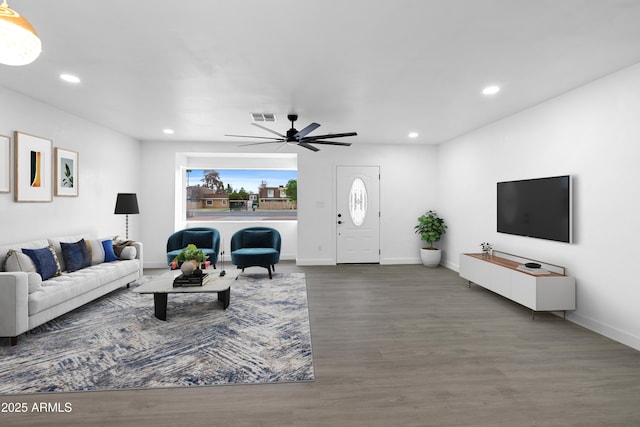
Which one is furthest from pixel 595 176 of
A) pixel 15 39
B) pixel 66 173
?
pixel 66 173

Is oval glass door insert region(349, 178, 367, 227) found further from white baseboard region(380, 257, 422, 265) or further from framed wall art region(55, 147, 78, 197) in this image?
framed wall art region(55, 147, 78, 197)

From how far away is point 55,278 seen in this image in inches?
144

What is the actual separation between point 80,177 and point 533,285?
6349mm

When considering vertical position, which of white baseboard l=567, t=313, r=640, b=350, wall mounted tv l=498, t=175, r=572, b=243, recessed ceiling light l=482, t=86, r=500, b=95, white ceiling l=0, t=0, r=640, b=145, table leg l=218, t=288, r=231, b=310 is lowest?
white baseboard l=567, t=313, r=640, b=350

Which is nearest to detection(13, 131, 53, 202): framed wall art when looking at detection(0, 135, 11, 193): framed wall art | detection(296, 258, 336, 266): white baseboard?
detection(0, 135, 11, 193): framed wall art

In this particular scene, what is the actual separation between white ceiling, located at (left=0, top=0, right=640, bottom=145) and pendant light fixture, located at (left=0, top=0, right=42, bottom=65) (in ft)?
2.88

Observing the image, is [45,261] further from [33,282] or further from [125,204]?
[125,204]

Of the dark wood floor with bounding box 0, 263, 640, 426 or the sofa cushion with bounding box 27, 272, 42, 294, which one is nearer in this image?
the dark wood floor with bounding box 0, 263, 640, 426

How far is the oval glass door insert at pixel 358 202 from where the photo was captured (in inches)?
278

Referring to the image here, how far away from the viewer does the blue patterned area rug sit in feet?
7.88

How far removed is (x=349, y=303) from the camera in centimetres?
428

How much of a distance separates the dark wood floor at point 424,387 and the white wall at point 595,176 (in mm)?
437

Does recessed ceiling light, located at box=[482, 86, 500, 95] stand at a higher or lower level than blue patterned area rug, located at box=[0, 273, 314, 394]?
higher

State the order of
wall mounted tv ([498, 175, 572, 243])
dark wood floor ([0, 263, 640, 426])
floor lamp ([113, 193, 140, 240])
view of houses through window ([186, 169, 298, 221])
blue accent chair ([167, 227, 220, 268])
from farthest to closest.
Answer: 1. view of houses through window ([186, 169, 298, 221])
2. blue accent chair ([167, 227, 220, 268])
3. floor lamp ([113, 193, 140, 240])
4. wall mounted tv ([498, 175, 572, 243])
5. dark wood floor ([0, 263, 640, 426])
